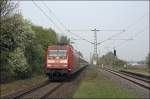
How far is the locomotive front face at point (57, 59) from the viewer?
127 ft

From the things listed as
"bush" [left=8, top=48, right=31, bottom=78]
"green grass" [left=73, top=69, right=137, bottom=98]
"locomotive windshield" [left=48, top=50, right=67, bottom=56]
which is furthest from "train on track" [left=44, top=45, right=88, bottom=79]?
"green grass" [left=73, top=69, right=137, bottom=98]

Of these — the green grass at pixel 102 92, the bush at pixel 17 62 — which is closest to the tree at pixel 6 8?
the bush at pixel 17 62

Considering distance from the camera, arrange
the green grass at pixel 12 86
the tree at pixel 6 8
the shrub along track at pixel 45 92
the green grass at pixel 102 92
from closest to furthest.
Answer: the green grass at pixel 102 92
the shrub along track at pixel 45 92
the green grass at pixel 12 86
the tree at pixel 6 8

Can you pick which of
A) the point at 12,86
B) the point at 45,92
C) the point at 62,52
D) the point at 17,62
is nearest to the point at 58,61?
the point at 62,52

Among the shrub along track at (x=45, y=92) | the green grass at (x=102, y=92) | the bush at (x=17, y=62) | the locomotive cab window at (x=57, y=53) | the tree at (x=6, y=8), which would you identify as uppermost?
the tree at (x=6, y=8)

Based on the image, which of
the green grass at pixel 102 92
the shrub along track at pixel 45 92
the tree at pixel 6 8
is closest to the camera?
the green grass at pixel 102 92

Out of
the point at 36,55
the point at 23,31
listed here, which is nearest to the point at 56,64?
the point at 23,31

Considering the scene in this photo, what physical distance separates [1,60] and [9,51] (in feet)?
8.65

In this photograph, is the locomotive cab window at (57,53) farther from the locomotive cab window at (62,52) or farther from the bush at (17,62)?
the bush at (17,62)

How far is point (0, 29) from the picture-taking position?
36.8 metres

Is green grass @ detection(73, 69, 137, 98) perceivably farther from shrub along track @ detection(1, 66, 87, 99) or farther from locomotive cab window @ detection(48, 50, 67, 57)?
locomotive cab window @ detection(48, 50, 67, 57)

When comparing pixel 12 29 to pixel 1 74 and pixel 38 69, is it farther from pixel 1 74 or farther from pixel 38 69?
pixel 38 69

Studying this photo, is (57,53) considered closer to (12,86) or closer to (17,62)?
(17,62)

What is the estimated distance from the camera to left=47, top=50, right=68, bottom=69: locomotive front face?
Result: 1529 inches
